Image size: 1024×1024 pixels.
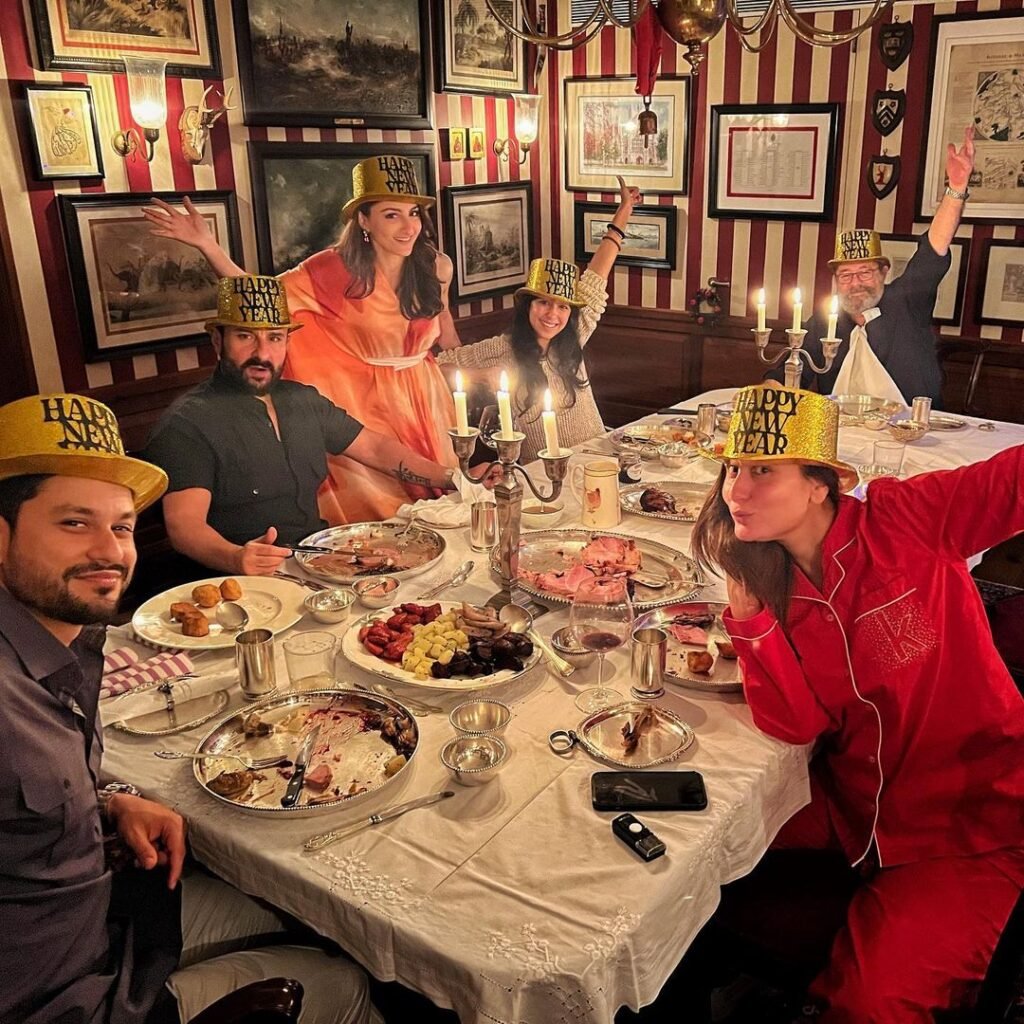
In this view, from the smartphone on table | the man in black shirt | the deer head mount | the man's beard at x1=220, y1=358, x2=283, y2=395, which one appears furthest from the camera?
the deer head mount

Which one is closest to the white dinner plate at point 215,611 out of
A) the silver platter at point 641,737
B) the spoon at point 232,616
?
the spoon at point 232,616

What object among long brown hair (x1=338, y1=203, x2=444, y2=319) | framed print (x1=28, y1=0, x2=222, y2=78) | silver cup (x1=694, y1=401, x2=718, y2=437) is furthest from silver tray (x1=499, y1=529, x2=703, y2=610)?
framed print (x1=28, y1=0, x2=222, y2=78)

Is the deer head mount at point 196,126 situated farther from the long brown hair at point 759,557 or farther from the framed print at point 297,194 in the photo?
the long brown hair at point 759,557

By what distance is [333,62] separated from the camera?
4.46 m

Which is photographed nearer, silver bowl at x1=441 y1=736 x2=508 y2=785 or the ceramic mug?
silver bowl at x1=441 y1=736 x2=508 y2=785

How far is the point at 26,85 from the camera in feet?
11.0

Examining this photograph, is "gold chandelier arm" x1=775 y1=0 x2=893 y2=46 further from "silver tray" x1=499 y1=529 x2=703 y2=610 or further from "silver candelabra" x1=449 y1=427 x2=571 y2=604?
"silver tray" x1=499 y1=529 x2=703 y2=610

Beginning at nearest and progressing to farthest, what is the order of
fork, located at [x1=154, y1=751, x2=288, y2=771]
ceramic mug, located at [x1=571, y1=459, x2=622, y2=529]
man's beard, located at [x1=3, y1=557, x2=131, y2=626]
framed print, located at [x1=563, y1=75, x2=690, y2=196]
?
man's beard, located at [x1=3, y1=557, x2=131, y2=626]
fork, located at [x1=154, y1=751, x2=288, y2=771]
ceramic mug, located at [x1=571, y1=459, x2=622, y2=529]
framed print, located at [x1=563, y1=75, x2=690, y2=196]

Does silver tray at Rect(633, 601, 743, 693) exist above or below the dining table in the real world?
above

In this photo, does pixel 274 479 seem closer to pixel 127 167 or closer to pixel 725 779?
pixel 127 167

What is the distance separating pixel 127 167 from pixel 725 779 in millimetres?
3335

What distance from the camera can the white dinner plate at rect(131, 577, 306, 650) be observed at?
2088 millimetres

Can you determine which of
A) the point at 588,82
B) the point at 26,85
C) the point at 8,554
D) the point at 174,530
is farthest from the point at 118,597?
the point at 588,82

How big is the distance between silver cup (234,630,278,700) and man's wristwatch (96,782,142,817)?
292 mm
